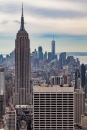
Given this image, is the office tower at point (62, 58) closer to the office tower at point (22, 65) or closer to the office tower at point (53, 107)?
the office tower at point (53, 107)

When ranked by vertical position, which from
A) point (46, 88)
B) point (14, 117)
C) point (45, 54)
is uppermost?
point (45, 54)

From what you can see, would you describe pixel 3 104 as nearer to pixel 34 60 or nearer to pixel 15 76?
pixel 34 60

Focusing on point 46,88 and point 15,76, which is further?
point 15,76

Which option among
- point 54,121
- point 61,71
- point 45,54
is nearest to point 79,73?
point 61,71

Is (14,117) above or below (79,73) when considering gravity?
below

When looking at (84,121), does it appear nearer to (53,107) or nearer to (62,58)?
(62,58)

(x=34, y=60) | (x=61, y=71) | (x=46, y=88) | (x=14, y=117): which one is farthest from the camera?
(x=34, y=60)

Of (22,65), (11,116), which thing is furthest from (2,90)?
(22,65)

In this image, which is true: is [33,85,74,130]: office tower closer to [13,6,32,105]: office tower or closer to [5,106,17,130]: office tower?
[5,106,17,130]: office tower
